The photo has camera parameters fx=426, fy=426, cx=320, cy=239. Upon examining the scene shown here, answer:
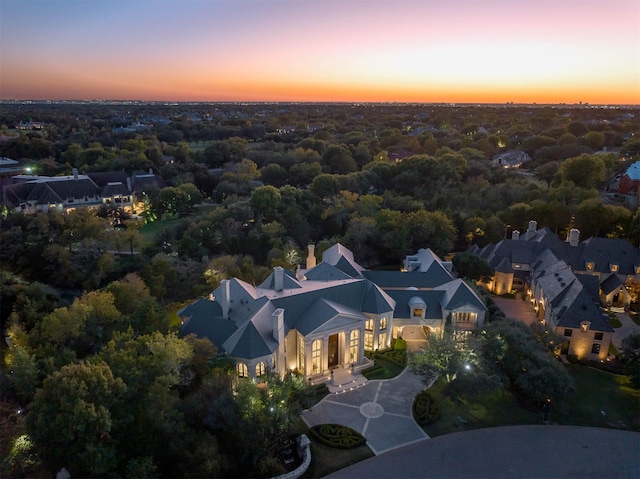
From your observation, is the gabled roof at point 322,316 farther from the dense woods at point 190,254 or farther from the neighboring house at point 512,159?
the neighboring house at point 512,159

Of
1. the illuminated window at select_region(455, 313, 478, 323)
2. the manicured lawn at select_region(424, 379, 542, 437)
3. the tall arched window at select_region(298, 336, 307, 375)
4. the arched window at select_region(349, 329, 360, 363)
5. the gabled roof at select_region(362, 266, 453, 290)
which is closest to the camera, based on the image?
the manicured lawn at select_region(424, 379, 542, 437)

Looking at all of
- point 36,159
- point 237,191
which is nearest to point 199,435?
point 237,191

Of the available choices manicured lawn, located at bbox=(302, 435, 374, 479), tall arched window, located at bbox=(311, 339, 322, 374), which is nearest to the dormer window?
tall arched window, located at bbox=(311, 339, 322, 374)

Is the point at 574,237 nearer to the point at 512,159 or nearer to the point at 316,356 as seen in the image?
the point at 316,356

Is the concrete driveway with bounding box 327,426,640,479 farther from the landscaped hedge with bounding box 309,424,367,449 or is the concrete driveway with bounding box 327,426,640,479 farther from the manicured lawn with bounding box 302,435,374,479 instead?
the landscaped hedge with bounding box 309,424,367,449

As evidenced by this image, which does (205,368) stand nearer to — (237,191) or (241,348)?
(241,348)

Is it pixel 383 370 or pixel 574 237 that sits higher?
pixel 574 237


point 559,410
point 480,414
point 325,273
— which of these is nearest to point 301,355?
point 325,273
